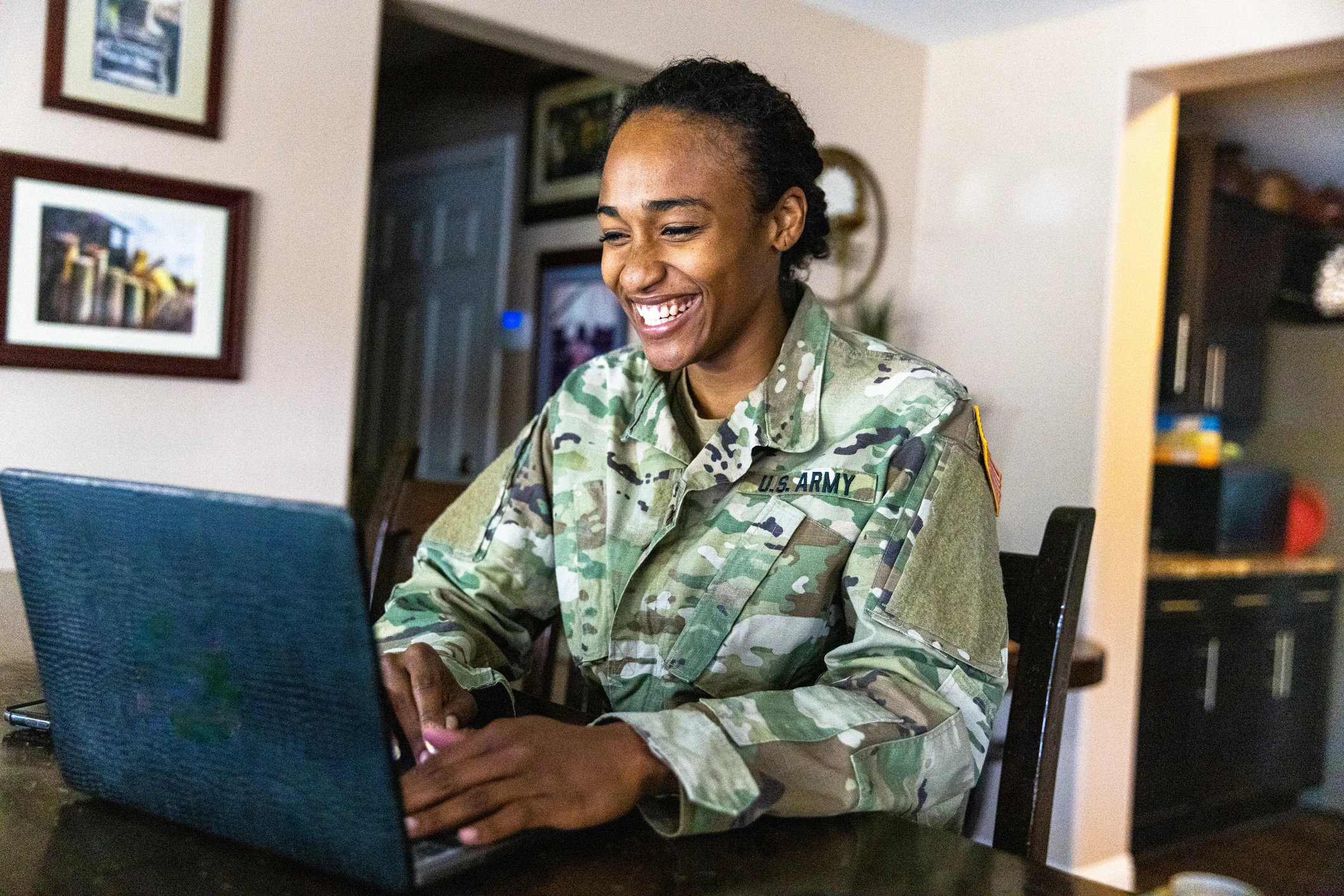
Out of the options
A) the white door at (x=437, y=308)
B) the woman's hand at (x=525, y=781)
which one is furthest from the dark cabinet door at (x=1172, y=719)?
the woman's hand at (x=525, y=781)

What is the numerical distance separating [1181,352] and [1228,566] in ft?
2.52

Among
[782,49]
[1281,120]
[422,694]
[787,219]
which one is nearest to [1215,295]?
[1281,120]

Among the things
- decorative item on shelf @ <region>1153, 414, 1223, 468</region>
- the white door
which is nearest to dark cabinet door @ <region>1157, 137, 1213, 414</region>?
decorative item on shelf @ <region>1153, 414, 1223, 468</region>

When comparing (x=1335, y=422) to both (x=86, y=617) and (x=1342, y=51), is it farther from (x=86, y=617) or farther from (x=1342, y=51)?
(x=86, y=617)

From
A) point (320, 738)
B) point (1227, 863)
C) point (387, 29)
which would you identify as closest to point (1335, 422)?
point (1227, 863)

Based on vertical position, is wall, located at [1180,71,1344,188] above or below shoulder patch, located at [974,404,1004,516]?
above

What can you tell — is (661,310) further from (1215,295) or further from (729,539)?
(1215,295)

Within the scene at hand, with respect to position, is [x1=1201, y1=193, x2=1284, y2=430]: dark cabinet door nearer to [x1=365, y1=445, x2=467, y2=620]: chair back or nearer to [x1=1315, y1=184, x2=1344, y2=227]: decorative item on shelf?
[x1=1315, y1=184, x2=1344, y2=227]: decorative item on shelf

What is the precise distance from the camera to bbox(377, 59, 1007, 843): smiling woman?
0.81 metres

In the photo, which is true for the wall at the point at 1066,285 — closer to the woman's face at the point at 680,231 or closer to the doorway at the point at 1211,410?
the doorway at the point at 1211,410

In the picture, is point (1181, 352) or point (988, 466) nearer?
point (988, 466)

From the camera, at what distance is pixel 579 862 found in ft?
2.19

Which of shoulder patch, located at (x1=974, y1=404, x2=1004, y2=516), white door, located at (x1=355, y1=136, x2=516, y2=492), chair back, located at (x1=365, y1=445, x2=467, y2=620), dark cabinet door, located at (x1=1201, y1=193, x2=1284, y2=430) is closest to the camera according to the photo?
shoulder patch, located at (x1=974, y1=404, x2=1004, y2=516)

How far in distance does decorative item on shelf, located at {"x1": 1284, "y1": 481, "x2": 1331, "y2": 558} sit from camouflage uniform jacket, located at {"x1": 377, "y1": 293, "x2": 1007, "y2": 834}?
409cm
